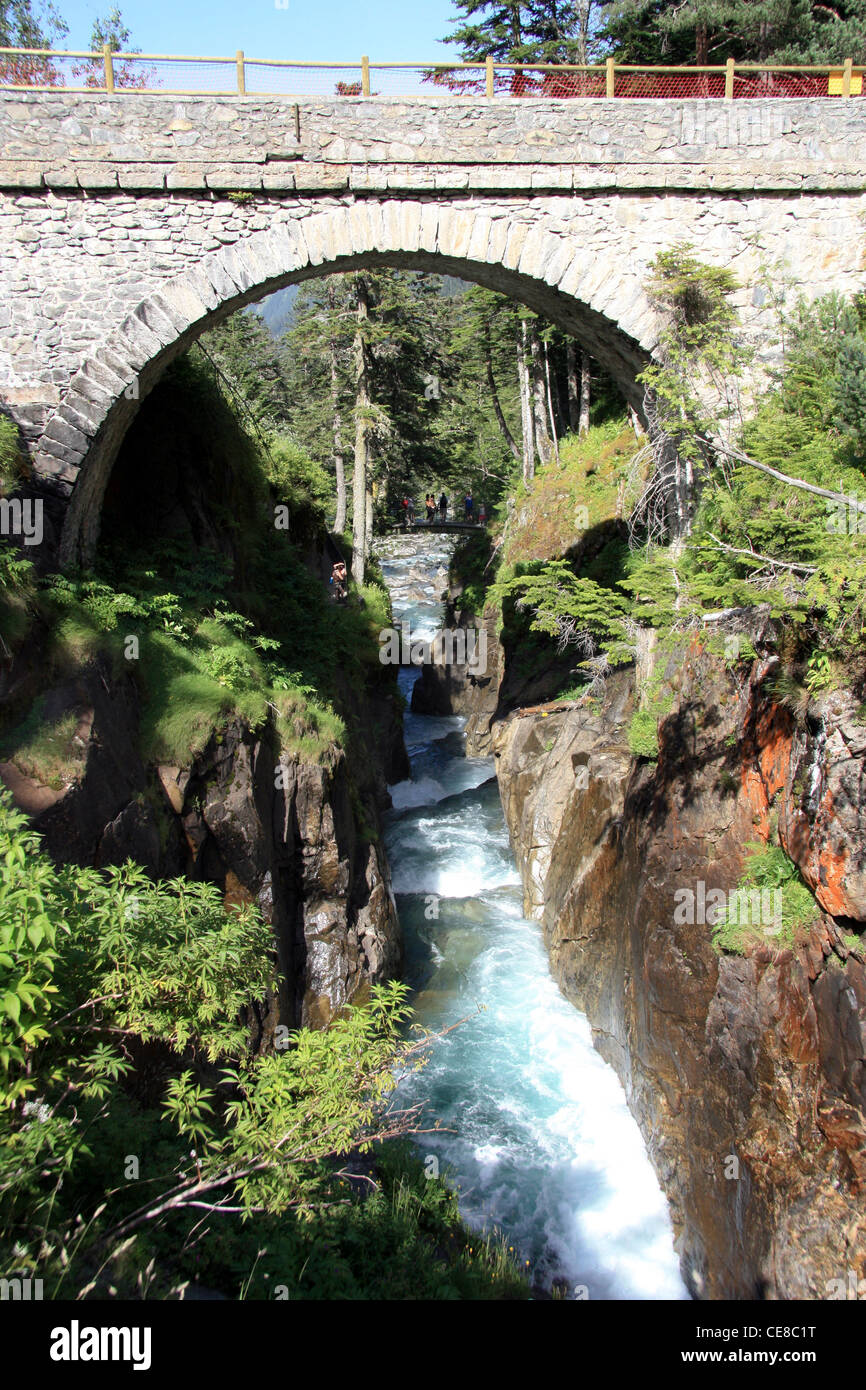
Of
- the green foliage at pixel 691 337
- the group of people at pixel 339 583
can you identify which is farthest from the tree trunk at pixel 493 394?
the green foliage at pixel 691 337

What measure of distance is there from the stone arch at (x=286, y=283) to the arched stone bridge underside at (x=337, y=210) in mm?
25

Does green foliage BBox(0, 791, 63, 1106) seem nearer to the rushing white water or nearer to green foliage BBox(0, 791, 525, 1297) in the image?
green foliage BBox(0, 791, 525, 1297)

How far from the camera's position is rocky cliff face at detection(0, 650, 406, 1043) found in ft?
23.3

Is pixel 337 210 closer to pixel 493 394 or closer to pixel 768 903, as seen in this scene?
pixel 768 903

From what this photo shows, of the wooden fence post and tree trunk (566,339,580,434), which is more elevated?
tree trunk (566,339,580,434)

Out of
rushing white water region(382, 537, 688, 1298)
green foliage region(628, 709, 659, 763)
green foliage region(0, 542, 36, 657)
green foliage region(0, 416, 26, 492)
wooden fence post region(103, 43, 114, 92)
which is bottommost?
rushing white water region(382, 537, 688, 1298)

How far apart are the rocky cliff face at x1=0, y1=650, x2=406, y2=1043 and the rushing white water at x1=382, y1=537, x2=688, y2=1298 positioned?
1.34 meters

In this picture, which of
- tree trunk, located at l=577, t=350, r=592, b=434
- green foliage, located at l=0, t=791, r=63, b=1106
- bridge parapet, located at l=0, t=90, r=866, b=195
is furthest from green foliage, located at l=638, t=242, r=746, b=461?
tree trunk, located at l=577, t=350, r=592, b=434

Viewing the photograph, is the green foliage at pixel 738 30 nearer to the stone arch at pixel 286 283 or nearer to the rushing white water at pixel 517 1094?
the stone arch at pixel 286 283

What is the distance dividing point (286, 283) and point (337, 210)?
3.83 feet

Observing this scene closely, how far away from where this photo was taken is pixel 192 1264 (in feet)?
14.4

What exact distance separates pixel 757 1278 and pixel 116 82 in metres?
14.7

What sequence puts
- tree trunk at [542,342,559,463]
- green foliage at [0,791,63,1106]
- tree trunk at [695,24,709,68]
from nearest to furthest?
1. green foliage at [0,791,63,1106]
2. tree trunk at [695,24,709,68]
3. tree trunk at [542,342,559,463]

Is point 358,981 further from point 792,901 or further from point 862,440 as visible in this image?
point 862,440
